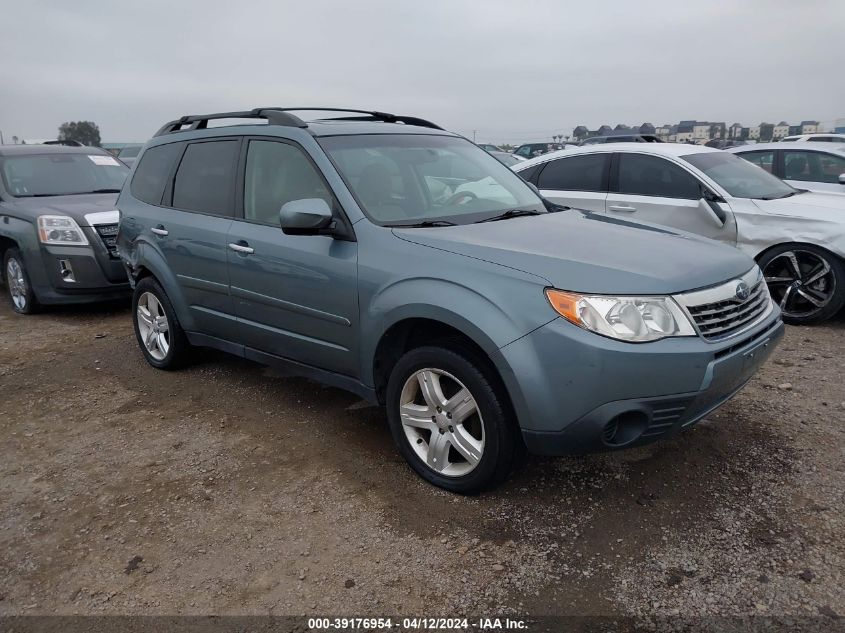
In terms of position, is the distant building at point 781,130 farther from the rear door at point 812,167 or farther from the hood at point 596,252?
the hood at point 596,252

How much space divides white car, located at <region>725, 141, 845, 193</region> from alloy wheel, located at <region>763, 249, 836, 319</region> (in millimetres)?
2789

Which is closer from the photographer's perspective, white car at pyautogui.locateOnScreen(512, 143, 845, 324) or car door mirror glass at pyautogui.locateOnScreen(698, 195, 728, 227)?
white car at pyautogui.locateOnScreen(512, 143, 845, 324)

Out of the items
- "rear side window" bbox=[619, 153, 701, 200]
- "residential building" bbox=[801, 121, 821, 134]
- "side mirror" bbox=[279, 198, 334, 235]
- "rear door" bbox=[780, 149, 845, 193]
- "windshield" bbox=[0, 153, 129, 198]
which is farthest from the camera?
"residential building" bbox=[801, 121, 821, 134]

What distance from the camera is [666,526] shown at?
2908mm

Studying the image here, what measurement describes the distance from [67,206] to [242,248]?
3990 millimetres

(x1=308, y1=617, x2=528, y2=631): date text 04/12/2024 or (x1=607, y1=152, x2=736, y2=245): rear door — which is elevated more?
(x1=607, y1=152, x2=736, y2=245): rear door

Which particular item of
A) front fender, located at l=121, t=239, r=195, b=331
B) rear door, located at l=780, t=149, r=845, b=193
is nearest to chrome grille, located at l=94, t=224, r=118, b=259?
front fender, located at l=121, t=239, r=195, b=331

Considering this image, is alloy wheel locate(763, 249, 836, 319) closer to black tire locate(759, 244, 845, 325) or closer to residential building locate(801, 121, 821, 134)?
black tire locate(759, 244, 845, 325)

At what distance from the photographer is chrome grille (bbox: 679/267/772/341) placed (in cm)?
278

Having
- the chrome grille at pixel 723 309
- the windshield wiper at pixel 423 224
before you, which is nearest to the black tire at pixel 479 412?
the windshield wiper at pixel 423 224

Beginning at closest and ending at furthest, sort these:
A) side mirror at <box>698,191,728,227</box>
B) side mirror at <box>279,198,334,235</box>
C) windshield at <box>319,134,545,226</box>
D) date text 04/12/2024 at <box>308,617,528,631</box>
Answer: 1. date text 04/12/2024 at <box>308,617,528,631</box>
2. side mirror at <box>279,198,334,235</box>
3. windshield at <box>319,134,545,226</box>
4. side mirror at <box>698,191,728,227</box>

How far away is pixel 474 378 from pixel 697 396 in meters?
0.91

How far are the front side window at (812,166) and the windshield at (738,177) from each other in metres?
1.89

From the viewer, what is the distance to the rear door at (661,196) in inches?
243
